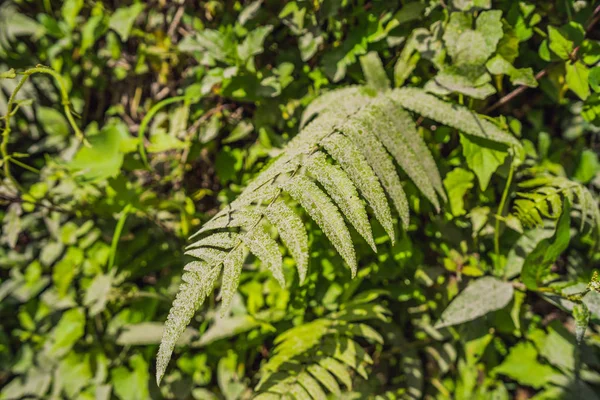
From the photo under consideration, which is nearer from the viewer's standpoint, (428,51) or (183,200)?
(428,51)

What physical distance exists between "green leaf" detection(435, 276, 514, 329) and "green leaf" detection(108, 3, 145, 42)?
4.80 ft

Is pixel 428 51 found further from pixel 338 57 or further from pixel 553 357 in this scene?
pixel 553 357

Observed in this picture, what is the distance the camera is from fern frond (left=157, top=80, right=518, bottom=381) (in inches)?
32.7

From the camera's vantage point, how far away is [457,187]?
1304 mm

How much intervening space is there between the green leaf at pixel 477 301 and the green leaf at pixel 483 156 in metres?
0.30

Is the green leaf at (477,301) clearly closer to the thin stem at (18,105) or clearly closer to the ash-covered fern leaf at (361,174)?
the ash-covered fern leaf at (361,174)

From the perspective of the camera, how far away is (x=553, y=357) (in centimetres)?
148

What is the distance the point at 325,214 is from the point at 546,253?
619 mm

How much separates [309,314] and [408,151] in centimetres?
71

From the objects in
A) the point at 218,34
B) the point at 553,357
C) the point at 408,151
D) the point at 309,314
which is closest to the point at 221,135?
the point at 218,34

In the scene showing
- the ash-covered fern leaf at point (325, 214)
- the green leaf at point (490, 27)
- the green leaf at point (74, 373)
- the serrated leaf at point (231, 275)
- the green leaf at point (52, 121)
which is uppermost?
the green leaf at point (490, 27)

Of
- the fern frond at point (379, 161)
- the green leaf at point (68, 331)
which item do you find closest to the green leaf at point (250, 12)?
the fern frond at point (379, 161)

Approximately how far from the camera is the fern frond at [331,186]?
83 cm

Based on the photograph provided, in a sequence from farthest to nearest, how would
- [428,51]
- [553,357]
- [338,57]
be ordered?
[553,357] < [338,57] < [428,51]
